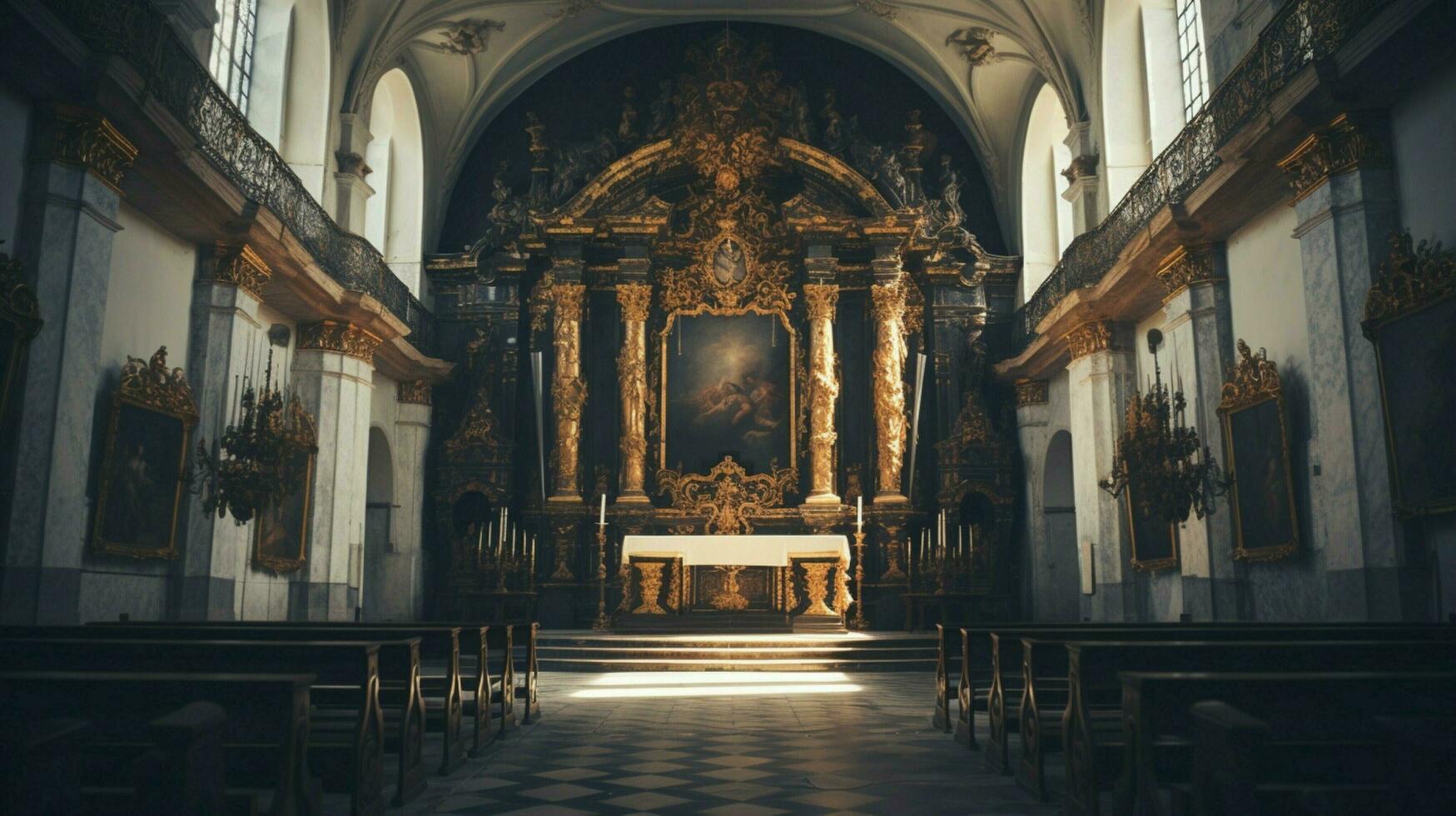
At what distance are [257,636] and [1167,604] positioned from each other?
1016 centimetres

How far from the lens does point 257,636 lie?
616 cm

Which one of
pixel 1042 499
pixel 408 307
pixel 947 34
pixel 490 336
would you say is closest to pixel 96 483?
pixel 408 307

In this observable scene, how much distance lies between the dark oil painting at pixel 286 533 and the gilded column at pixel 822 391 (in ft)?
25.4

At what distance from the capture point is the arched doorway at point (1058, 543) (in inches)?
693

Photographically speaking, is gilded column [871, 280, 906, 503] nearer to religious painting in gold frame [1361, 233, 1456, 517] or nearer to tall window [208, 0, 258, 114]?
tall window [208, 0, 258, 114]

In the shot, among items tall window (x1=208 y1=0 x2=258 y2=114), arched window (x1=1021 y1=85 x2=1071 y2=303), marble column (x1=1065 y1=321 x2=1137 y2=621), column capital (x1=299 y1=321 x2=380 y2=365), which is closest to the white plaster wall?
tall window (x1=208 y1=0 x2=258 y2=114)

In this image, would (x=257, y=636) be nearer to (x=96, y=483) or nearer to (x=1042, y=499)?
(x=96, y=483)

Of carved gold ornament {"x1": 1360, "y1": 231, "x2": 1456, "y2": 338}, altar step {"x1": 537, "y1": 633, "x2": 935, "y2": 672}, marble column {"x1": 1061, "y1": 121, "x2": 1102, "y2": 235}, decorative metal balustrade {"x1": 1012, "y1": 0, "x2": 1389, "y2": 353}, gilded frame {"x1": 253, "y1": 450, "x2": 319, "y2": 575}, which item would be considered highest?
marble column {"x1": 1061, "y1": 121, "x2": 1102, "y2": 235}

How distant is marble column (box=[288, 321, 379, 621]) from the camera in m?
14.3

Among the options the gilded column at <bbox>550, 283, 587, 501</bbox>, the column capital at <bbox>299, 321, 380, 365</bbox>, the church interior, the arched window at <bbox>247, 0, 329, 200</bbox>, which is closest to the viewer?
the church interior

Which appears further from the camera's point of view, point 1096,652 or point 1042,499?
point 1042,499

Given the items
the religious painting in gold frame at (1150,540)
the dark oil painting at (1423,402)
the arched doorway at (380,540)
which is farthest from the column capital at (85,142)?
the religious painting in gold frame at (1150,540)

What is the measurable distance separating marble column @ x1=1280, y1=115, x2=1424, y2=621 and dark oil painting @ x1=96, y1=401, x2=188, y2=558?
32.9 ft

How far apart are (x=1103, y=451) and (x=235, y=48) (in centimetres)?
1180
